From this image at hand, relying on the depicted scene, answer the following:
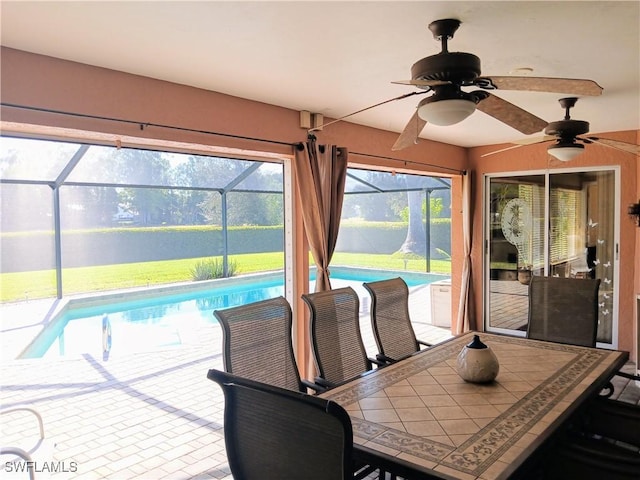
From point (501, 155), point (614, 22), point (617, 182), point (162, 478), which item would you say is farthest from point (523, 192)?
point (162, 478)

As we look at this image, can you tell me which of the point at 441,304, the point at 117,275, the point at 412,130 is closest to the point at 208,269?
the point at 117,275

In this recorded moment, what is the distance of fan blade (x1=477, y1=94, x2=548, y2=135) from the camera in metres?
2.29

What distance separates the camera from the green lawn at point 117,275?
7.02 metres

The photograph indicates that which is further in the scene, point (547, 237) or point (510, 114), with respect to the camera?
point (547, 237)

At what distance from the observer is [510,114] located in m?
2.42

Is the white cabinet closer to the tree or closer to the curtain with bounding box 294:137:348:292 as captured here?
the curtain with bounding box 294:137:348:292

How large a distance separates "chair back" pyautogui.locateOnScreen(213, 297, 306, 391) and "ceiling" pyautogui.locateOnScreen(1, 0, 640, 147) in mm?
1316

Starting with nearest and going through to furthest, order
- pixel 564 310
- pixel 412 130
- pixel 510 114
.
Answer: pixel 510 114 < pixel 412 130 < pixel 564 310

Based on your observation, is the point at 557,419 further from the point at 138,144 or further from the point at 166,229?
the point at 166,229

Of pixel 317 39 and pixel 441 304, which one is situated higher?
pixel 317 39

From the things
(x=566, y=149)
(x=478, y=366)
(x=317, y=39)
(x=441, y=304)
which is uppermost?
(x=317, y=39)

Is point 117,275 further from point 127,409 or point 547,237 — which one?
point 547,237

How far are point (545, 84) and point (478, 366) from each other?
1270mm

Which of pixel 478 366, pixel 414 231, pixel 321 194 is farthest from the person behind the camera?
pixel 414 231
